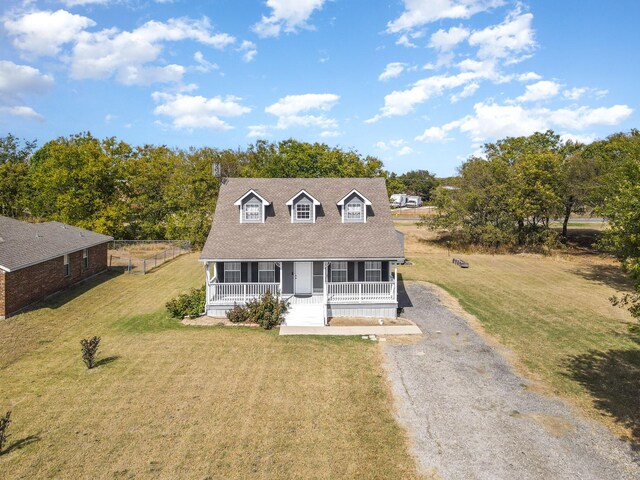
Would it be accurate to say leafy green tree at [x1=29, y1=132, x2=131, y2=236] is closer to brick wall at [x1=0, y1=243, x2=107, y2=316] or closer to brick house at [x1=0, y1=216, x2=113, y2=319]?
brick house at [x1=0, y1=216, x2=113, y2=319]

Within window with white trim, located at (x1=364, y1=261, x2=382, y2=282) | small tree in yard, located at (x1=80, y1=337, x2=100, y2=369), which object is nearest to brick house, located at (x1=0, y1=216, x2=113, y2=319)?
small tree in yard, located at (x1=80, y1=337, x2=100, y2=369)

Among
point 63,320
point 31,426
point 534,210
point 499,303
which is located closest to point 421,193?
point 534,210

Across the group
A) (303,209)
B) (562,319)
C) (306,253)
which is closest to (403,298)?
(306,253)

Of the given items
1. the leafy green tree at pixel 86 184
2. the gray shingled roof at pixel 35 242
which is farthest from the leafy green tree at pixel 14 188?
the gray shingled roof at pixel 35 242

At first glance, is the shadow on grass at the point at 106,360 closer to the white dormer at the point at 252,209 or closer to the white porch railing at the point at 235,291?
the white porch railing at the point at 235,291

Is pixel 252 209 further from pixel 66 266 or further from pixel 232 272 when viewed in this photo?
pixel 66 266
